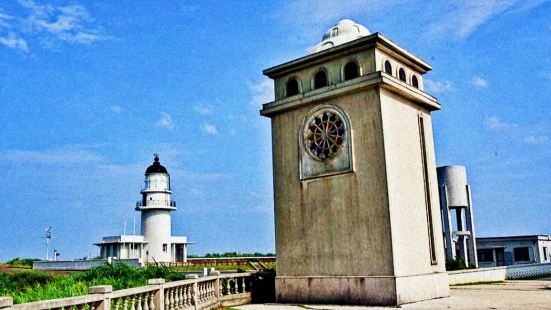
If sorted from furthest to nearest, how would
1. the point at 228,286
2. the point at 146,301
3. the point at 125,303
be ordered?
the point at 228,286
the point at 146,301
the point at 125,303

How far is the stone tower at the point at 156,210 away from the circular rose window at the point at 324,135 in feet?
123

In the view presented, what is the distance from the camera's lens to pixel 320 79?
54.5ft

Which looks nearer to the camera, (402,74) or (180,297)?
(180,297)

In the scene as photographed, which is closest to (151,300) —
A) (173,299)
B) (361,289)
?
(173,299)

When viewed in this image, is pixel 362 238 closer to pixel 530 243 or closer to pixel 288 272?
pixel 288 272

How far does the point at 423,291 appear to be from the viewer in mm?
14984

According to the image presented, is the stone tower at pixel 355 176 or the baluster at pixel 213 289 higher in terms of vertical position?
the stone tower at pixel 355 176

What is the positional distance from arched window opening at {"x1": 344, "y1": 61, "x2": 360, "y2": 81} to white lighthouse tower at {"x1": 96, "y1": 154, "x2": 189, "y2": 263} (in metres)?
38.6

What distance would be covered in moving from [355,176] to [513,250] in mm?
36231

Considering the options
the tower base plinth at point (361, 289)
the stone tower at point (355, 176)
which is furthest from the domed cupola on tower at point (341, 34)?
the tower base plinth at point (361, 289)

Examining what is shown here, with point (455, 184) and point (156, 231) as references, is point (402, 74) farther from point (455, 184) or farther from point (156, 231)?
point (156, 231)

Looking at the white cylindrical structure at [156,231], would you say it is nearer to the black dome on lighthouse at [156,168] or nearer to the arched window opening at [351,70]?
the black dome on lighthouse at [156,168]

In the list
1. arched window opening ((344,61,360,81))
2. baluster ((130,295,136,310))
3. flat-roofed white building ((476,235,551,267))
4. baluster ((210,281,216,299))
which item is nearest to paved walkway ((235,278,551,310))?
baluster ((210,281,216,299))

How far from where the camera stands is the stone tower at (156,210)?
2040 inches
